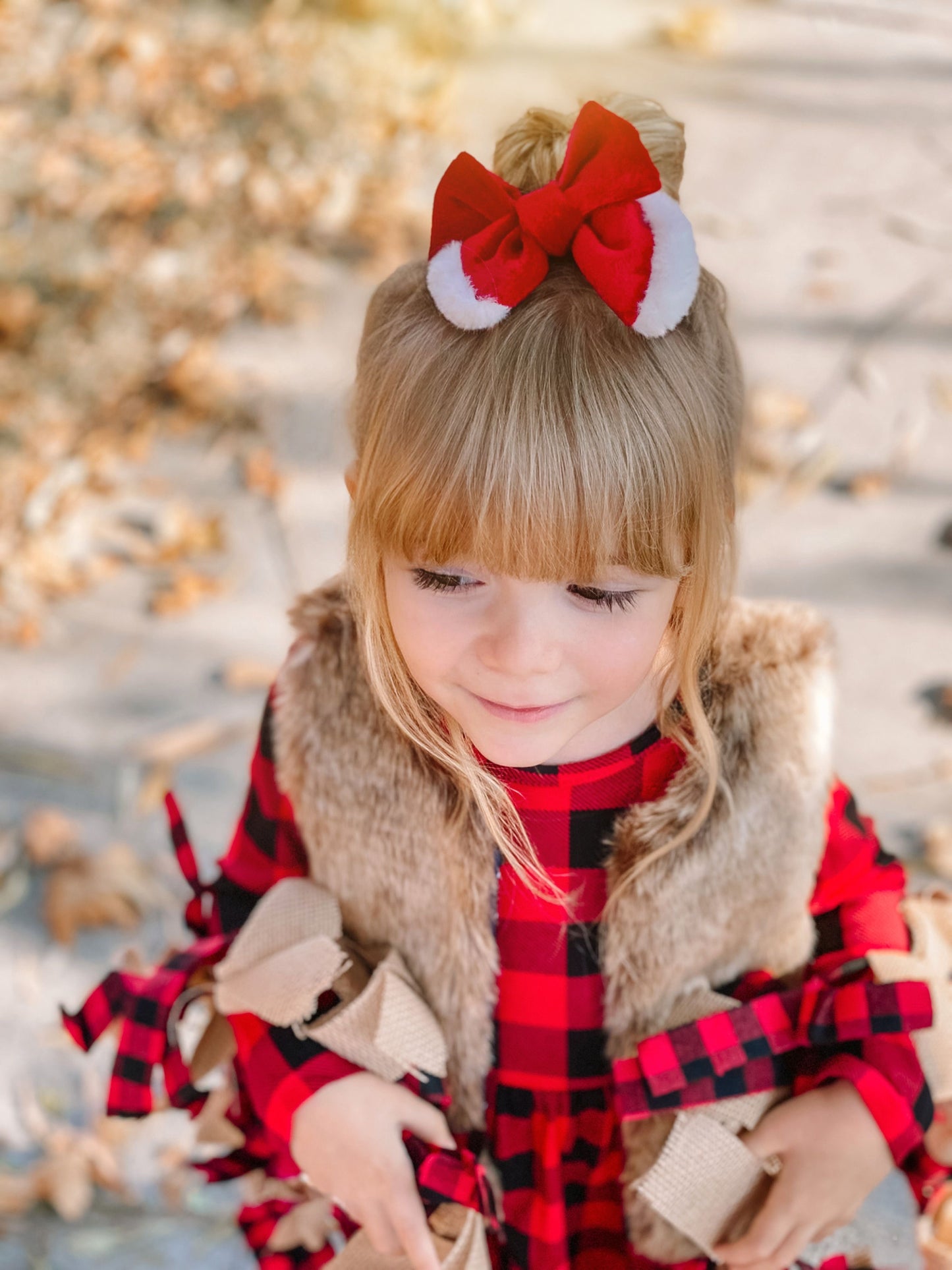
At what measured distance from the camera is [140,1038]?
4.26 feet

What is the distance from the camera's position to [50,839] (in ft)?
6.89

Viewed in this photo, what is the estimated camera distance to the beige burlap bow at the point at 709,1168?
116cm

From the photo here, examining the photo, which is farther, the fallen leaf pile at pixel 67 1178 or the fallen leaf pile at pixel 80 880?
the fallen leaf pile at pixel 80 880

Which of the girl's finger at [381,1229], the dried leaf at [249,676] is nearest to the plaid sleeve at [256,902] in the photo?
the girl's finger at [381,1229]

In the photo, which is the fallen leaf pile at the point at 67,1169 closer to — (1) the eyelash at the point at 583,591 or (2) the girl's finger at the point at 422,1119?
(2) the girl's finger at the point at 422,1119

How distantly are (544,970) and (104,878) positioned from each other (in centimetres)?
107

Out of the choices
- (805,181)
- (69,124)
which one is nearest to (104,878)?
(69,124)

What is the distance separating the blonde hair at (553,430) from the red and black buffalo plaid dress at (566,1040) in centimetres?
28

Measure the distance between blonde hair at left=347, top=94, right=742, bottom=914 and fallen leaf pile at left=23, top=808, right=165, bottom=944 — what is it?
1.15 meters

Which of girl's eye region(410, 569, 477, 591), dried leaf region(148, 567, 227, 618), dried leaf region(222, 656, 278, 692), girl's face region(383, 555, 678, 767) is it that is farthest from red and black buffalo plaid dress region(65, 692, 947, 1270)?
dried leaf region(148, 567, 227, 618)

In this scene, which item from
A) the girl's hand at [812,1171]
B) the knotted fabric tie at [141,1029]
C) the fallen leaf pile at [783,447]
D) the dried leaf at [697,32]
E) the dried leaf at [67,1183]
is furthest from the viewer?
the dried leaf at [697,32]

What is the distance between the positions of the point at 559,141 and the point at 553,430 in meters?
0.29

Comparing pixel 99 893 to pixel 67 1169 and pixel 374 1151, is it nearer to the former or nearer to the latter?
pixel 67 1169

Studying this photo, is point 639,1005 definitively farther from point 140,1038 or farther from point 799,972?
point 140,1038
